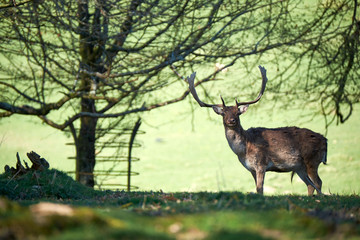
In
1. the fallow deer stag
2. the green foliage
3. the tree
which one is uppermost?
the tree

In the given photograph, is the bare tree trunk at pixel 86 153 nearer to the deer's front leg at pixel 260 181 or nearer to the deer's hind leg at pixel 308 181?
the deer's front leg at pixel 260 181

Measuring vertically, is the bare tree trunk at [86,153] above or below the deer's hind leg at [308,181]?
above

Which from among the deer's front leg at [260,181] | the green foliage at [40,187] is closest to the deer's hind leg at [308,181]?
the deer's front leg at [260,181]

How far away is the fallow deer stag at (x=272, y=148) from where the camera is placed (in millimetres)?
11438

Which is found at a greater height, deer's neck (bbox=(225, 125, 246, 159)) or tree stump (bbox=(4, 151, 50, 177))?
deer's neck (bbox=(225, 125, 246, 159))

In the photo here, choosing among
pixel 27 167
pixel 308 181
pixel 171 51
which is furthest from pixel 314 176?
pixel 27 167

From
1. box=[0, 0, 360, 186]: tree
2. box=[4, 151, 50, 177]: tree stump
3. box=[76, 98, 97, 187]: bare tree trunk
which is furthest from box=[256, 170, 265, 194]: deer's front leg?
box=[76, 98, 97, 187]: bare tree trunk

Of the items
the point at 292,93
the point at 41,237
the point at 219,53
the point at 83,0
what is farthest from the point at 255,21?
the point at 41,237

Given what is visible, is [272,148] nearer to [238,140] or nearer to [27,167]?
[238,140]

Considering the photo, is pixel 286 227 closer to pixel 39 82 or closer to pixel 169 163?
pixel 39 82

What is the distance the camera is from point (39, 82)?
1706 centimetres

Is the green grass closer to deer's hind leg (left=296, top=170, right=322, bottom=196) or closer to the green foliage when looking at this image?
the green foliage

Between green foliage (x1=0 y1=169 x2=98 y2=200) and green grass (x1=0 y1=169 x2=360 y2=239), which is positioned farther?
green foliage (x1=0 y1=169 x2=98 y2=200)

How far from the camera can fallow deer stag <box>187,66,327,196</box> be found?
11438 mm
